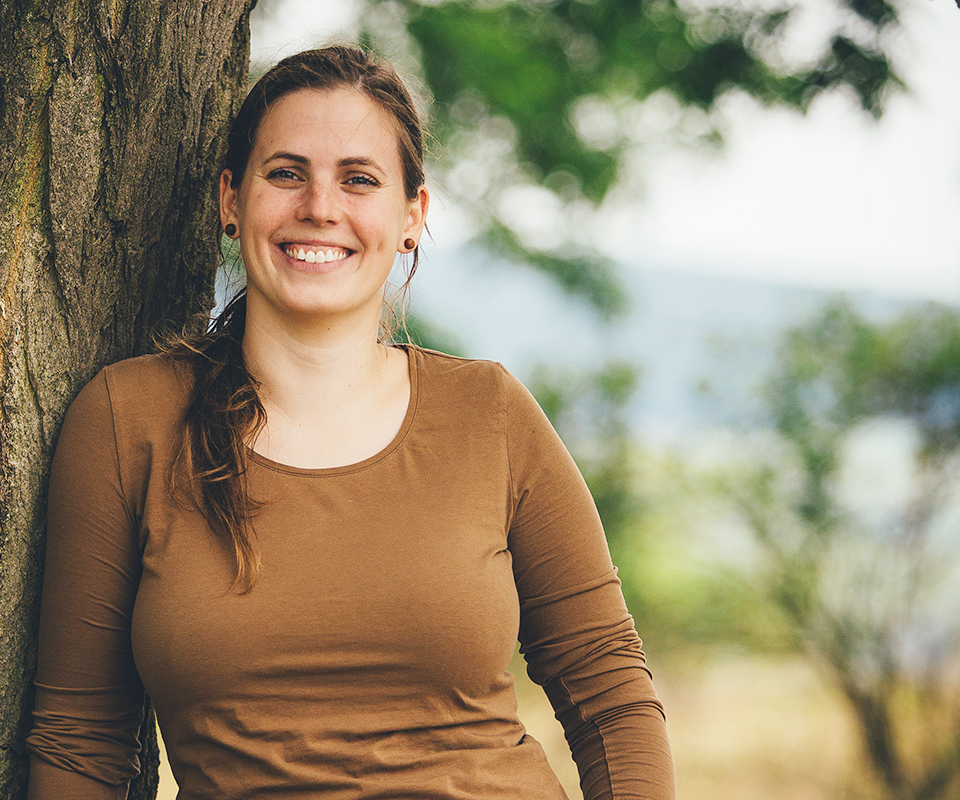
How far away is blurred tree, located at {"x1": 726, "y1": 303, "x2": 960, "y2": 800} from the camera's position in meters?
4.46

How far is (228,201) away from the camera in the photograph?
1573mm

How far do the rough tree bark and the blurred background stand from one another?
6.33ft

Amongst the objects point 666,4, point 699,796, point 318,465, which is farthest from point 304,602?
point 699,796

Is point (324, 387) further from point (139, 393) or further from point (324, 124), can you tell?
point (324, 124)

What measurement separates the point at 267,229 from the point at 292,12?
2.34 metres

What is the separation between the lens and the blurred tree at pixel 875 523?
446 centimetres

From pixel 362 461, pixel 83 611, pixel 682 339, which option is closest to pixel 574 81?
pixel 682 339

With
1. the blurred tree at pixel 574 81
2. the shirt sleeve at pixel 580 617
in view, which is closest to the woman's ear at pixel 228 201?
the shirt sleeve at pixel 580 617

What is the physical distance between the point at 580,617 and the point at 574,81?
2609 mm

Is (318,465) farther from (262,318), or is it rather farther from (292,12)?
(292,12)

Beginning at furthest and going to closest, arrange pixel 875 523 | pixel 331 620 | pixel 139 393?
pixel 875 523, pixel 139 393, pixel 331 620

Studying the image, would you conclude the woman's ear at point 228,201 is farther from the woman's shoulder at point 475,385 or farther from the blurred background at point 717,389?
the blurred background at point 717,389

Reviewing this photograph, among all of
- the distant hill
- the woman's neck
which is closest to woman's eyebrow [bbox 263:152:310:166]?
the woman's neck

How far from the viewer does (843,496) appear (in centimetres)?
458
